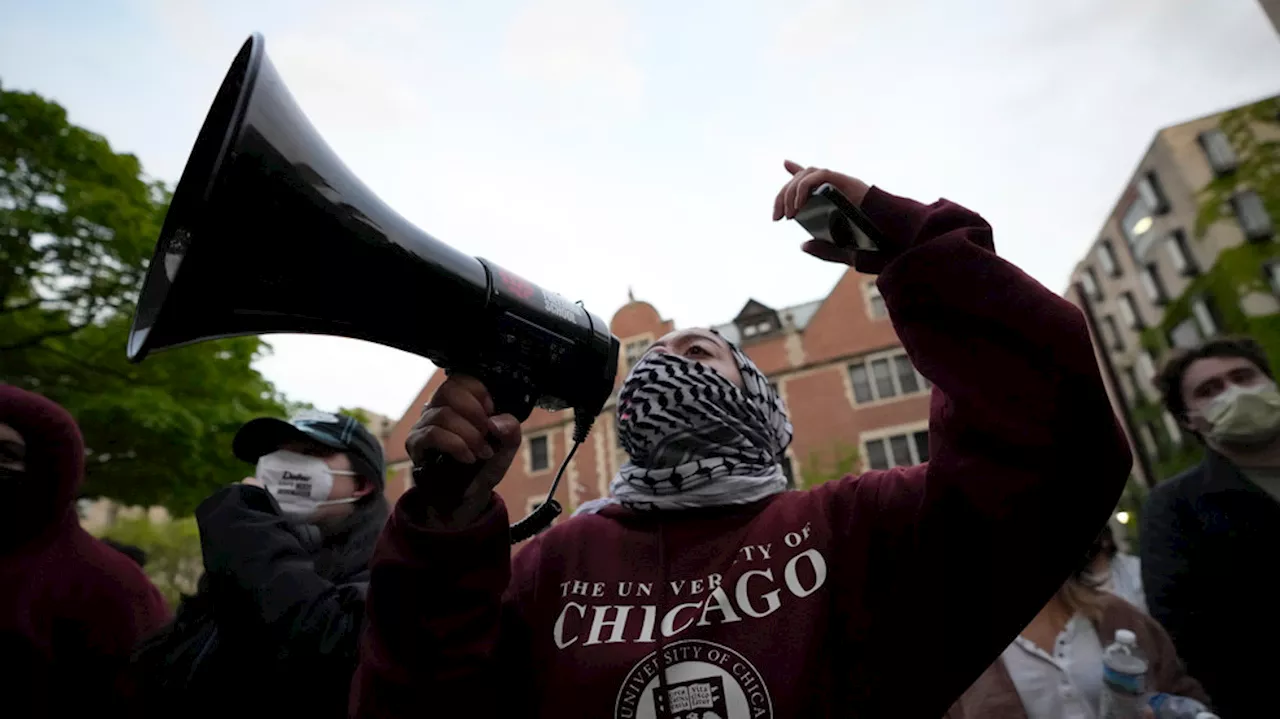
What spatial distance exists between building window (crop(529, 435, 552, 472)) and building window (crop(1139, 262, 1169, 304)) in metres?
A: 22.3

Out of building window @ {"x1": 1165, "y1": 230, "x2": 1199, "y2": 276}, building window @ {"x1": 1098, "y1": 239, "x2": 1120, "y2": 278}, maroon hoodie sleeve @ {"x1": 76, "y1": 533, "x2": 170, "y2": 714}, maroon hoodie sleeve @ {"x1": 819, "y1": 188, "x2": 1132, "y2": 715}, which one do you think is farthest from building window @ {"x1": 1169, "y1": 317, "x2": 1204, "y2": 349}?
maroon hoodie sleeve @ {"x1": 76, "y1": 533, "x2": 170, "y2": 714}

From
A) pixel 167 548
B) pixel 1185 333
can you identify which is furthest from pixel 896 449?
pixel 167 548

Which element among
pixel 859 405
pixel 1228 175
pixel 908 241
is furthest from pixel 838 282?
pixel 908 241

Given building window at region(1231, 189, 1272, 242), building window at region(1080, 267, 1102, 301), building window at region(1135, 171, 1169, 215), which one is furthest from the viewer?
building window at region(1080, 267, 1102, 301)

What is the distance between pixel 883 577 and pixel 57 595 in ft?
9.06

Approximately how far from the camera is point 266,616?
1.65 meters

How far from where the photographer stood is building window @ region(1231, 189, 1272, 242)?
19.2 meters

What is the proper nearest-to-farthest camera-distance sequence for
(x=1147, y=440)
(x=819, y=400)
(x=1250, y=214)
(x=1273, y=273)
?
1. (x=1273, y=273)
2. (x=819, y=400)
3. (x=1250, y=214)
4. (x=1147, y=440)

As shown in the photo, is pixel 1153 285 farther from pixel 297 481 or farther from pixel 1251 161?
pixel 297 481

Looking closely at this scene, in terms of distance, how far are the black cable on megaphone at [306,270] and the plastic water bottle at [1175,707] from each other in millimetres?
2567

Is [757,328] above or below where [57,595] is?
above

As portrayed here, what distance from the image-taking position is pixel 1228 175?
16500 millimetres

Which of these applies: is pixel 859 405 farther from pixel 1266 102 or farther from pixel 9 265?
pixel 9 265

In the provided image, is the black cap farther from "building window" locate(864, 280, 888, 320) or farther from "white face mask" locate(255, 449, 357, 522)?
"building window" locate(864, 280, 888, 320)
